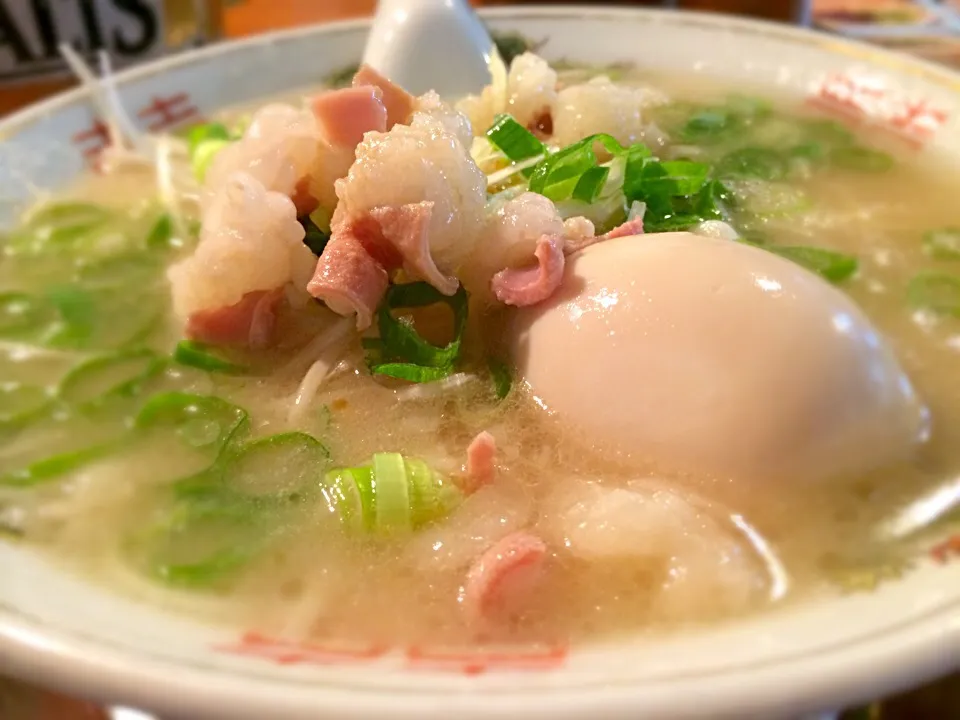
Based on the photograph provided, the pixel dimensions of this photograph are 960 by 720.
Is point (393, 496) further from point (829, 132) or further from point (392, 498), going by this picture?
point (829, 132)

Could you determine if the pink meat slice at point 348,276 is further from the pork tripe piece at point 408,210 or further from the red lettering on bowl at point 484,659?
the red lettering on bowl at point 484,659

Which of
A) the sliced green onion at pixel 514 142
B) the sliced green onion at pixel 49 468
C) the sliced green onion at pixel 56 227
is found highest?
the sliced green onion at pixel 514 142

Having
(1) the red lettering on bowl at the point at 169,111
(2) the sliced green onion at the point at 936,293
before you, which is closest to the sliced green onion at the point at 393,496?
(2) the sliced green onion at the point at 936,293

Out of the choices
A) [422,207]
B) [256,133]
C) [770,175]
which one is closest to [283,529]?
[422,207]

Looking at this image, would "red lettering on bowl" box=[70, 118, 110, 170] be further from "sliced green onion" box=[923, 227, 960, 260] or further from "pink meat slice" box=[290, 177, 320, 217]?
"sliced green onion" box=[923, 227, 960, 260]

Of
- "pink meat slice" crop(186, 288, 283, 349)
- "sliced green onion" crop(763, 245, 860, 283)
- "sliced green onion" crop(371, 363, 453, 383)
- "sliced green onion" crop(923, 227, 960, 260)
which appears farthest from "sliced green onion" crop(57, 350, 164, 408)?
"sliced green onion" crop(923, 227, 960, 260)

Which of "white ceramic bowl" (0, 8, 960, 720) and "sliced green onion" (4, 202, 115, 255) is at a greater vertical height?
"white ceramic bowl" (0, 8, 960, 720)
